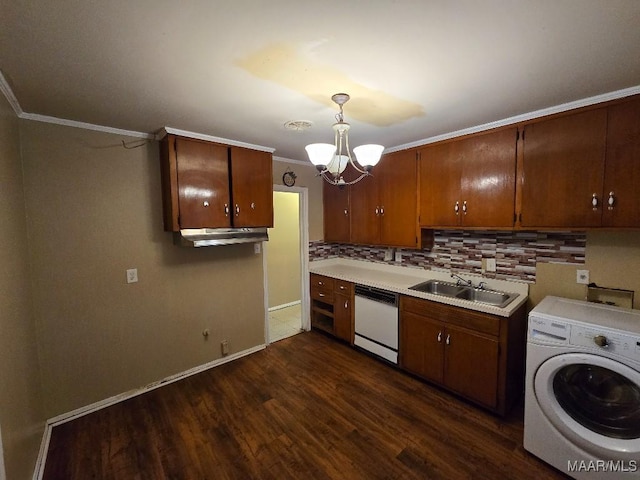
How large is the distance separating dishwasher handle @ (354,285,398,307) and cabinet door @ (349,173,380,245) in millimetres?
569

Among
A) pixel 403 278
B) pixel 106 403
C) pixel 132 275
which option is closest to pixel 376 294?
pixel 403 278

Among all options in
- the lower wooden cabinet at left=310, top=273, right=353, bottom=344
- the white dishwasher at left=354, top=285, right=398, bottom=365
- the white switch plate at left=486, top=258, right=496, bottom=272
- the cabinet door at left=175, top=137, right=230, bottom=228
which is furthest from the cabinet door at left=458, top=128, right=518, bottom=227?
the cabinet door at left=175, top=137, right=230, bottom=228

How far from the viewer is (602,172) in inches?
71.6

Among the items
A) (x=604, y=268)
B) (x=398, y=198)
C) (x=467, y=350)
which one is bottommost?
(x=467, y=350)

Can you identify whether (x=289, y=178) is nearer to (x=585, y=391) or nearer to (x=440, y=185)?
(x=440, y=185)

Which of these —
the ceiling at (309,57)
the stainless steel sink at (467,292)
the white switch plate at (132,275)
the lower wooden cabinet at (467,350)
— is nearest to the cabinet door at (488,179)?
the ceiling at (309,57)

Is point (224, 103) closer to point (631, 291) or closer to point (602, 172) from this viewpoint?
point (602, 172)

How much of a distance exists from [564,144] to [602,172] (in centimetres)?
29

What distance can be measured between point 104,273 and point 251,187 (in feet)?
4.76

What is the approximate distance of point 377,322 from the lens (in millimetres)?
2932

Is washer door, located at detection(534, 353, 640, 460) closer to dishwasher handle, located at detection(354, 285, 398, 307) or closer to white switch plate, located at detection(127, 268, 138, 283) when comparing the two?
dishwasher handle, located at detection(354, 285, 398, 307)

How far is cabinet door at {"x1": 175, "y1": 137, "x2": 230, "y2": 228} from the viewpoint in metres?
2.41

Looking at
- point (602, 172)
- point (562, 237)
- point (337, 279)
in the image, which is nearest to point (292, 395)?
point (337, 279)

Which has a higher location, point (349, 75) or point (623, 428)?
point (349, 75)
